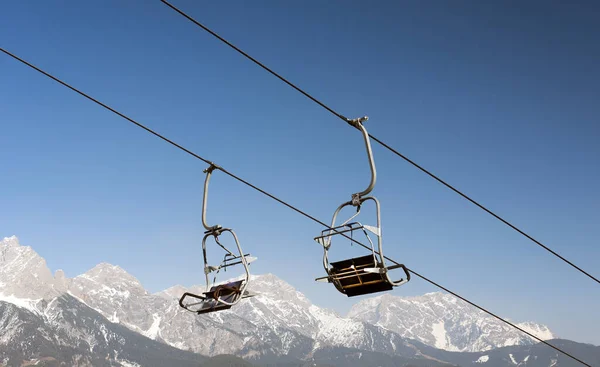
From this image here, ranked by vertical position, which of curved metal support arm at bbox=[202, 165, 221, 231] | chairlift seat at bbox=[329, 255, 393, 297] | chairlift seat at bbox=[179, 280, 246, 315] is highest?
curved metal support arm at bbox=[202, 165, 221, 231]

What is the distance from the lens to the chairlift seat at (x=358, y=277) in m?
13.0

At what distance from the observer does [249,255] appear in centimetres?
1452

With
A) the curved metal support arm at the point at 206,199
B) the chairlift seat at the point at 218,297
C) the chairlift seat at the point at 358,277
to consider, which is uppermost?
the curved metal support arm at the point at 206,199

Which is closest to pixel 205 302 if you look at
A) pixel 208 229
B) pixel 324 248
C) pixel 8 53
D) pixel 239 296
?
pixel 239 296

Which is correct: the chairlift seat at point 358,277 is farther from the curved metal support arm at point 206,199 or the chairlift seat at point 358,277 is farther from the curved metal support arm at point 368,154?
the curved metal support arm at point 206,199

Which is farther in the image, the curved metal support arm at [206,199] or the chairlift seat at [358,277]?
the curved metal support arm at [206,199]

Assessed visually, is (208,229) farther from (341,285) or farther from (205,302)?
(341,285)

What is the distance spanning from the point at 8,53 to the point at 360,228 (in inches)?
311

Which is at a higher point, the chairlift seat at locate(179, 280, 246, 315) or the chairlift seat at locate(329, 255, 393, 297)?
the chairlift seat at locate(329, 255, 393, 297)

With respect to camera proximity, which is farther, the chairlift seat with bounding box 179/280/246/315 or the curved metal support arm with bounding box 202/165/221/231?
the curved metal support arm with bounding box 202/165/221/231

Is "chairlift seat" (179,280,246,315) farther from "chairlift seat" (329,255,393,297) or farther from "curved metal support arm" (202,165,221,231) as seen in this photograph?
"chairlift seat" (329,255,393,297)

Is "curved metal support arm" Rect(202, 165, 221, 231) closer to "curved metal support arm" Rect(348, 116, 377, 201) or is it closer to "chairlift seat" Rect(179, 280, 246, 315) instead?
"chairlift seat" Rect(179, 280, 246, 315)

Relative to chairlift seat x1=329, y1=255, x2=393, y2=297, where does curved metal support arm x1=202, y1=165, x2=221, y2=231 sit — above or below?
above

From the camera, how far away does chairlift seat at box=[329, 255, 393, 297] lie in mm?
12984
